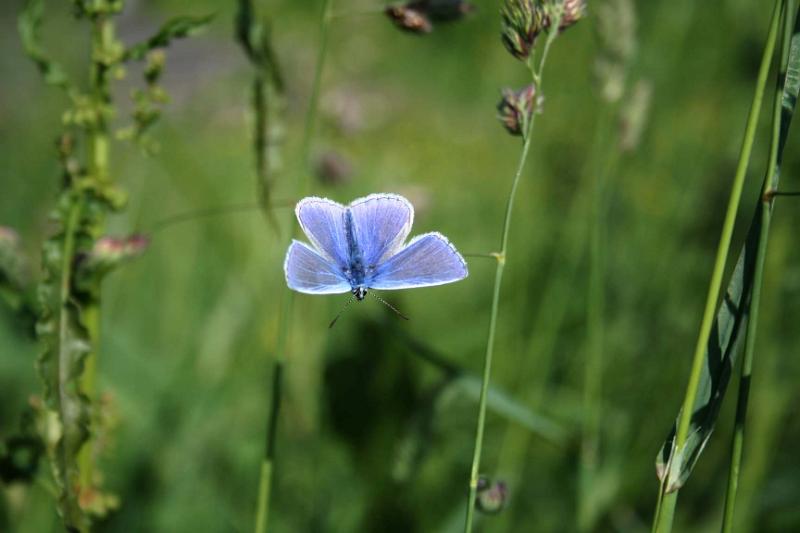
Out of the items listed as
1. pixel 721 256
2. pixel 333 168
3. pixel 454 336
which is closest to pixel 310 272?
pixel 721 256

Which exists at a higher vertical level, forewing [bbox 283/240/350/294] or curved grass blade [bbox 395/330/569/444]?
forewing [bbox 283/240/350/294]

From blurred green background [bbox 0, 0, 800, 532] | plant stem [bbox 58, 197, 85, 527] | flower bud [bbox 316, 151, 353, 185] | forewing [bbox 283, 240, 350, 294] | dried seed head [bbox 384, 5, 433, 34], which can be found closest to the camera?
forewing [bbox 283, 240, 350, 294]

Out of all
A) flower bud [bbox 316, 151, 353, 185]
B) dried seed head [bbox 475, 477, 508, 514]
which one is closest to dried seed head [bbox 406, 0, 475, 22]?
dried seed head [bbox 475, 477, 508, 514]

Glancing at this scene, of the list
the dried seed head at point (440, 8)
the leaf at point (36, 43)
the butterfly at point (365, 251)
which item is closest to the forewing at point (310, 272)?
the butterfly at point (365, 251)

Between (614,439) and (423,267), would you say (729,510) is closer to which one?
(423,267)

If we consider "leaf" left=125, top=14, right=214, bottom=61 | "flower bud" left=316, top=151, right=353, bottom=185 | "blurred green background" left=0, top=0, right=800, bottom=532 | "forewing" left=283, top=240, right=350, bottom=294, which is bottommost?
"blurred green background" left=0, top=0, right=800, bottom=532

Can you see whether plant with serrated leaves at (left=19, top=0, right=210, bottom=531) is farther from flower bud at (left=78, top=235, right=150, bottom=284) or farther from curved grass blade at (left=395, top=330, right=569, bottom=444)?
curved grass blade at (left=395, top=330, right=569, bottom=444)

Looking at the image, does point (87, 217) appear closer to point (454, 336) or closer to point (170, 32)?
point (170, 32)
